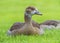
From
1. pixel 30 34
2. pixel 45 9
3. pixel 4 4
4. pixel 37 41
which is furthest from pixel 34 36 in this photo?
pixel 4 4

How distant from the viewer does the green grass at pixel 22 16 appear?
11.5 metres

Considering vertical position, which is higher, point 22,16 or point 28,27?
point 28,27

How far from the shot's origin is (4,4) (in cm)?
2855

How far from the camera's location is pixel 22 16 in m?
22.2

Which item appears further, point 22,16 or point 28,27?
point 22,16

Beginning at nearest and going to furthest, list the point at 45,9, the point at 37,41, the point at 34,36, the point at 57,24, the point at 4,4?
the point at 37,41 < the point at 34,36 < the point at 57,24 < the point at 45,9 < the point at 4,4

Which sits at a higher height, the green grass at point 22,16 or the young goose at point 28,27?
the young goose at point 28,27

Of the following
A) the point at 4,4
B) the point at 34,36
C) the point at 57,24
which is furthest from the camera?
the point at 4,4

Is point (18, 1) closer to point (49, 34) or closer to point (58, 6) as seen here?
point (58, 6)

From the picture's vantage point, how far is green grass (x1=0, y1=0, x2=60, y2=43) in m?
11.5

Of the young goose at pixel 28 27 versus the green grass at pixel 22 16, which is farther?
the young goose at pixel 28 27

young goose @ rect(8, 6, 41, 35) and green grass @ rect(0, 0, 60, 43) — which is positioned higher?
young goose @ rect(8, 6, 41, 35)

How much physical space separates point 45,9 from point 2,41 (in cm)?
1437

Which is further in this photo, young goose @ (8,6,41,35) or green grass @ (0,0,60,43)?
young goose @ (8,6,41,35)
